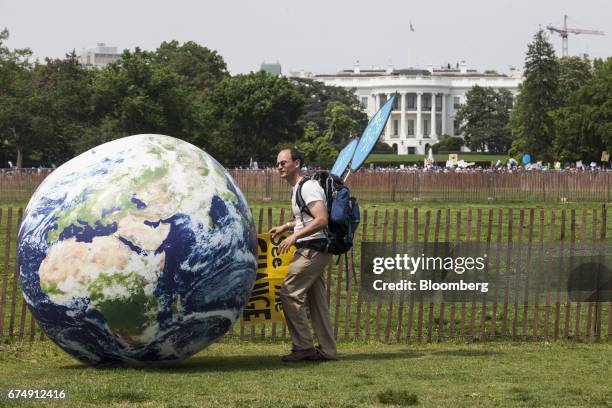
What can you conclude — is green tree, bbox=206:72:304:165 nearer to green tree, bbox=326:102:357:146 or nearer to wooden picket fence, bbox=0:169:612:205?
green tree, bbox=326:102:357:146

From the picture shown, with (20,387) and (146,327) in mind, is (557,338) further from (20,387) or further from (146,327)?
(20,387)

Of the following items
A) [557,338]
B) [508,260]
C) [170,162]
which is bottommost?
[557,338]

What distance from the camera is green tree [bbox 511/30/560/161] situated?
332 ft

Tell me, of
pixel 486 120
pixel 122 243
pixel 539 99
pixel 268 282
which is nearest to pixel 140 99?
pixel 539 99

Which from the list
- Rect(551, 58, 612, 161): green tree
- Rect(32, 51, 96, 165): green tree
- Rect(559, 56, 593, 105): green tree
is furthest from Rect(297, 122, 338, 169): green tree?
Rect(559, 56, 593, 105): green tree

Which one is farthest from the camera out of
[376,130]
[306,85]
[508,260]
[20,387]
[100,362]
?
[306,85]

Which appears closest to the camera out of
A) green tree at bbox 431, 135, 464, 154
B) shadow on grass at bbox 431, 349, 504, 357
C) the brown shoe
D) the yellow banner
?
the brown shoe

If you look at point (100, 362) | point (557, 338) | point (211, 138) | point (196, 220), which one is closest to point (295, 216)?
point (196, 220)

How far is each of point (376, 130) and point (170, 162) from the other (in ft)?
10.5

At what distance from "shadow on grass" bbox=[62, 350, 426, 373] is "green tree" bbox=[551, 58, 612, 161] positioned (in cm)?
6517

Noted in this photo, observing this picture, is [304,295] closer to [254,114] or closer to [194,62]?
[254,114]

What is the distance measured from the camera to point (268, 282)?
41.7 ft

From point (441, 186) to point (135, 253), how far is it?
129ft

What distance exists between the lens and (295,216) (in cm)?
1155
